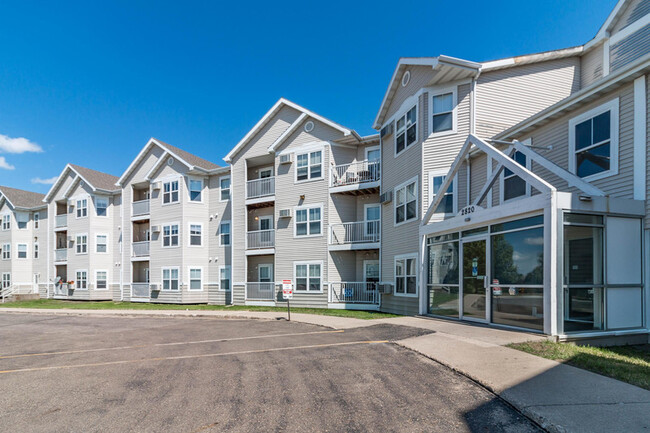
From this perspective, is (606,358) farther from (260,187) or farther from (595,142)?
(260,187)

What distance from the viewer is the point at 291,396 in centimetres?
577

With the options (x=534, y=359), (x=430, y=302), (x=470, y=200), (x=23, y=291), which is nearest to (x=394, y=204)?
(x=470, y=200)

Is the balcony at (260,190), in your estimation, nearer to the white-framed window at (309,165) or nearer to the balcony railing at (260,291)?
the white-framed window at (309,165)

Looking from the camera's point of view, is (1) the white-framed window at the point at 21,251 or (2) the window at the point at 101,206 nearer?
(2) the window at the point at 101,206

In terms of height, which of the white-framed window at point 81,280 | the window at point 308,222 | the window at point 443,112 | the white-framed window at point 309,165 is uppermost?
the window at point 443,112

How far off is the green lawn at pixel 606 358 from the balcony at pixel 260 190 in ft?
56.3

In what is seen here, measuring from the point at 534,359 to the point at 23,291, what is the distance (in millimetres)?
43010

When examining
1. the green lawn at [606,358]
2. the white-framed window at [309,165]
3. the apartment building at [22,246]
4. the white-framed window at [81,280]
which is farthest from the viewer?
the apartment building at [22,246]

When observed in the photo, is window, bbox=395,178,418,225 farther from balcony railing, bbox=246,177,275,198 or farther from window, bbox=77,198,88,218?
window, bbox=77,198,88,218

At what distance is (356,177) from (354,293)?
6147 millimetres

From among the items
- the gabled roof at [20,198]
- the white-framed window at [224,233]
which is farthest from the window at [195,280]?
the gabled roof at [20,198]

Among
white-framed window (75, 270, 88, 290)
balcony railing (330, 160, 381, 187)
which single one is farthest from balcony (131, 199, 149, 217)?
balcony railing (330, 160, 381, 187)

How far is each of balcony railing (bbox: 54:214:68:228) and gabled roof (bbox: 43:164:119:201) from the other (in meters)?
2.30

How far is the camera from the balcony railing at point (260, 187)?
2323 cm
